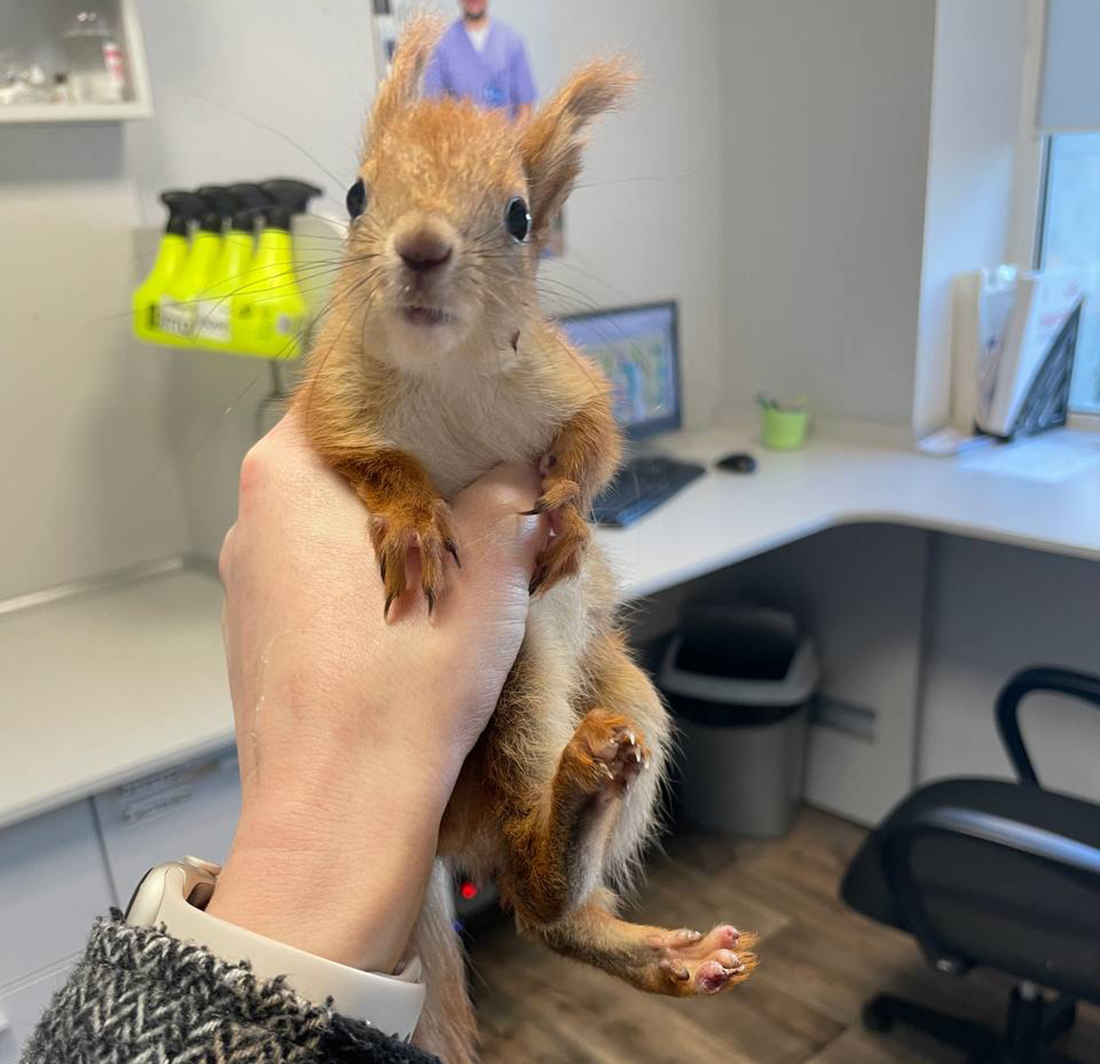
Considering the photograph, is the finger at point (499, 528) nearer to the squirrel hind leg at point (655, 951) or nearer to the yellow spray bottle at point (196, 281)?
the squirrel hind leg at point (655, 951)

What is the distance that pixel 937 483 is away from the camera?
7.68ft

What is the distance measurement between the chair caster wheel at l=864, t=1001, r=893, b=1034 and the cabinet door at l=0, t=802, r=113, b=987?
1518 millimetres

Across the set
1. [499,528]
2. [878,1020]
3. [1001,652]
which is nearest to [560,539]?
[499,528]

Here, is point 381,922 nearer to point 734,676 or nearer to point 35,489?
point 35,489

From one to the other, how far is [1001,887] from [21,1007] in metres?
1.32

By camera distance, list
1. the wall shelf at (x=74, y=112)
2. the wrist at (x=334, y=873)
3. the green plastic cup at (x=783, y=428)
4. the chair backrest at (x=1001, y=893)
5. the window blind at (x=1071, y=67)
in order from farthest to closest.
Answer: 1. the green plastic cup at (x=783, y=428)
2. the window blind at (x=1071, y=67)
3. the wall shelf at (x=74, y=112)
4. the chair backrest at (x=1001, y=893)
5. the wrist at (x=334, y=873)

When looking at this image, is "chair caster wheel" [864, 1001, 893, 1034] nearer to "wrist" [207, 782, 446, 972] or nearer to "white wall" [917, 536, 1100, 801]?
"white wall" [917, 536, 1100, 801]

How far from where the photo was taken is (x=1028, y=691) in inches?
76.8

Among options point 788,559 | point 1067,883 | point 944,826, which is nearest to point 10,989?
point 944,826

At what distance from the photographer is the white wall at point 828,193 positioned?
2.48m

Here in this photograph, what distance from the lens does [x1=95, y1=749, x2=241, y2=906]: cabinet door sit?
52.6 inches

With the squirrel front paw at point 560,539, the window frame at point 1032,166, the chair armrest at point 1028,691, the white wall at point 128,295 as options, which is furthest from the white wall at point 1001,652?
the squirrel front paw at point 560,539

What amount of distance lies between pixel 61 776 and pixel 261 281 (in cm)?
72

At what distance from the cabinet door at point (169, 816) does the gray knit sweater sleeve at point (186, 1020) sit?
2.70 ft
